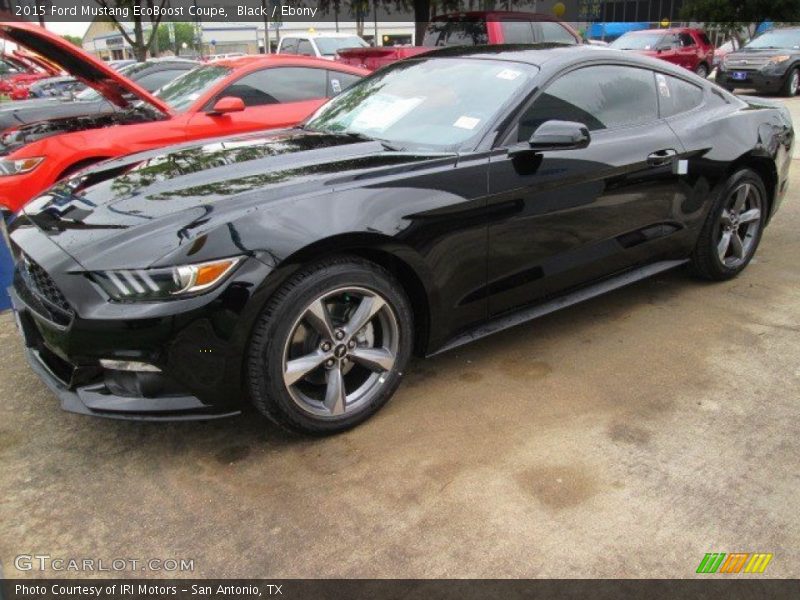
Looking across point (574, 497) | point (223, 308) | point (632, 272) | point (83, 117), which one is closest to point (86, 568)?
point (223, 308)

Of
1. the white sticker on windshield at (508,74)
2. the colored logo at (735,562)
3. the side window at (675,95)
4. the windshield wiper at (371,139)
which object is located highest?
the white sticker on windshield at (508,74)

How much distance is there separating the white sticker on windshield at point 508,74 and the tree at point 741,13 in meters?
28.4

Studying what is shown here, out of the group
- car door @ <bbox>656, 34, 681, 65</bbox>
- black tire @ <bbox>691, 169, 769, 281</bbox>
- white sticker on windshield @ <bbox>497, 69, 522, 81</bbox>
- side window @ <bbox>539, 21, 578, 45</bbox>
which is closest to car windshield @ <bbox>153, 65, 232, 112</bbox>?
white sticker on windshield @ <bbox>497, 69, 522, 81</bbox>

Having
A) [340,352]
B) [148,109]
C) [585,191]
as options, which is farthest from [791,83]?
[340,352]

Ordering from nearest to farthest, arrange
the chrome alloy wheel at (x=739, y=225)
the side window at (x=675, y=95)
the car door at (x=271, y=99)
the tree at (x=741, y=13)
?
the side window at (x=675, y=95), the chrome alloy wheel at (x=739, y=225), the car door at (x=271, y=99), the tree at (x=741, y=13)

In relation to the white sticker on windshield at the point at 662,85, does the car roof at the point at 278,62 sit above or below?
above

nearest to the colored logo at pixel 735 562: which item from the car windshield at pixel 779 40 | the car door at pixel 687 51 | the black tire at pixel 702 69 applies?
the car windshield at pixel 779 40

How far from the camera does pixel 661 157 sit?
3.78 meters

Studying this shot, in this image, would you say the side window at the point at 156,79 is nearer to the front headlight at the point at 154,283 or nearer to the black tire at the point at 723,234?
the black tire at the point at 723,234

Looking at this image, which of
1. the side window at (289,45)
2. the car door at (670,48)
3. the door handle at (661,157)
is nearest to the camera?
the door handle at (661,157)

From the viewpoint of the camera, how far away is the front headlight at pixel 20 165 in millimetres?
5055

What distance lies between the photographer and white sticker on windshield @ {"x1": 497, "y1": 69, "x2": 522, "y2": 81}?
11.2 ft

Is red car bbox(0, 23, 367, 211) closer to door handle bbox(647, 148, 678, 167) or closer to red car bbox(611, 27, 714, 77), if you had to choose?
door handle bbox(647, 148, 678, 167)
